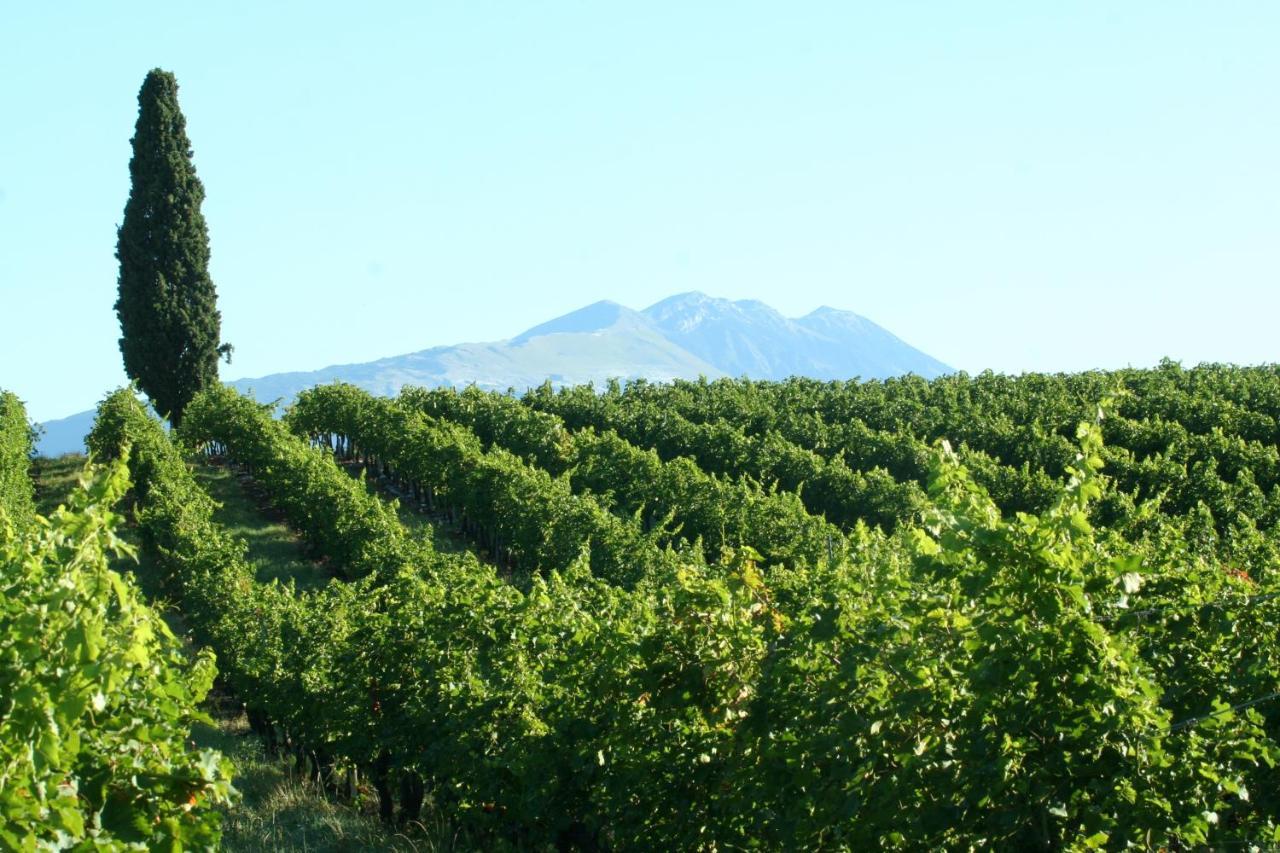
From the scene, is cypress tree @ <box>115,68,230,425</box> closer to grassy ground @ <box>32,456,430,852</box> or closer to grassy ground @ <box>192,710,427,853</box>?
grassy ground @ <box>32,456,430,852</box>

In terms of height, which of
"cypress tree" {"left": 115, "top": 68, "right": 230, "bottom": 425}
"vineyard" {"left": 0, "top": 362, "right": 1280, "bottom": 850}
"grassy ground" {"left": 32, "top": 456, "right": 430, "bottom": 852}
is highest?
"cypress tree" {"left": 115, "top": 68, "right": 230, "bottom": 425}

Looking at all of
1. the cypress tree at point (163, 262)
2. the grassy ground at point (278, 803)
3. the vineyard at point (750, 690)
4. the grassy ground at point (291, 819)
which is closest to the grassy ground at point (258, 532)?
the grassy ground at point (278, 803)

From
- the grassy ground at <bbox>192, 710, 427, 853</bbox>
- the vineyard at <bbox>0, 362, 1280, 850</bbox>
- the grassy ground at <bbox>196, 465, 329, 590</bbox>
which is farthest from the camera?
the grassy ground at <bbox>196, 465, 329, 590</bbox>

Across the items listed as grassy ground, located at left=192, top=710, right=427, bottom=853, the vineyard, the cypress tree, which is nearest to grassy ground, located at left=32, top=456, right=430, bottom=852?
grassy ground, located at left=192, top=710, right=427, bottom=853

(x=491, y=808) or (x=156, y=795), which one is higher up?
→ (x=156, y=795)

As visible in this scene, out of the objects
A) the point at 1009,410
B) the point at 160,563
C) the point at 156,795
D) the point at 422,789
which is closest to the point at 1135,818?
the point at 156,795

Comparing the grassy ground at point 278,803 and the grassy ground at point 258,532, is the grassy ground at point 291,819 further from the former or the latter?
the grassy ground at point 258,532

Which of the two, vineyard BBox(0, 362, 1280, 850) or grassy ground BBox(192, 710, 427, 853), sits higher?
vineyard BBox(0, 362, 1280, 850)

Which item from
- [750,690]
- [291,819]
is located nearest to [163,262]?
[291,819]

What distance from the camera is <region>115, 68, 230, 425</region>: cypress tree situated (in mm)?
41281

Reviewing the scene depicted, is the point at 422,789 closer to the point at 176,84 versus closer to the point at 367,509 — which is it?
the point at 367,509

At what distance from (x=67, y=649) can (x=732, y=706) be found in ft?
15.0

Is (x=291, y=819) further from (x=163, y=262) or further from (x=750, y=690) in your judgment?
(x=163, y=262)

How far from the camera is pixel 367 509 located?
81.7ft
